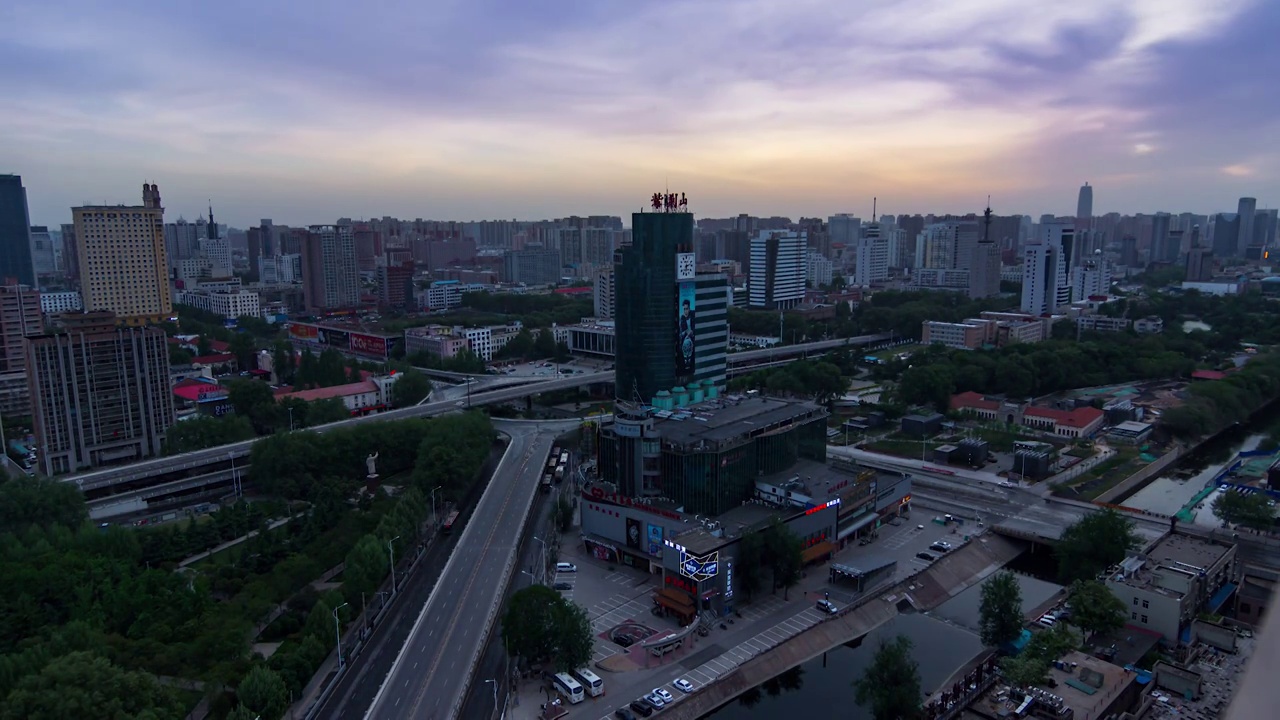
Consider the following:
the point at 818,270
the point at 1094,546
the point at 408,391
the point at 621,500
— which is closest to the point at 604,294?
the point at 408,391

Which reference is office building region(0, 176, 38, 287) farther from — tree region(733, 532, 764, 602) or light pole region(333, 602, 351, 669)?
tree region(733, 532, 764, 602)

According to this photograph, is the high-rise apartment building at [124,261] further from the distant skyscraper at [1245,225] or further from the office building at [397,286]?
the distant skyscraper at [1245,225]

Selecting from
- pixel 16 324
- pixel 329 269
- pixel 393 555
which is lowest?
pixel 393 555

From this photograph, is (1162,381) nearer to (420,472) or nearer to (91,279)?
(420,472)

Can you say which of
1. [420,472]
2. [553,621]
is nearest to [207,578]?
[420,472]

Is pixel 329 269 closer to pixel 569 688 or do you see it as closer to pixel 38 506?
pixel 38 506

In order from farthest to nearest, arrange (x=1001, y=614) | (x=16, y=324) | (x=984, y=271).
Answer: (x=984, y=271) → (x=16, y=324) → (x=1001, y=614)
